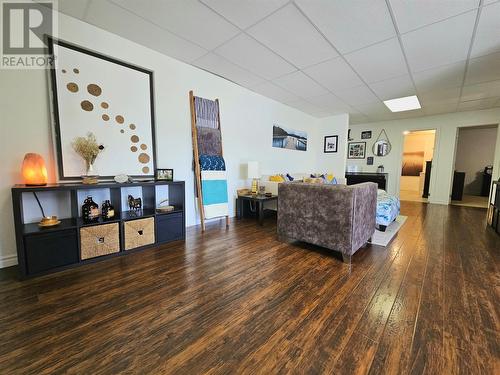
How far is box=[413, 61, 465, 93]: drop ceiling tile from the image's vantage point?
3.10 metres

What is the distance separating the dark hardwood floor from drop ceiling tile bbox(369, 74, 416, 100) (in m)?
2.82

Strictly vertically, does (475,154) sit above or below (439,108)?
below

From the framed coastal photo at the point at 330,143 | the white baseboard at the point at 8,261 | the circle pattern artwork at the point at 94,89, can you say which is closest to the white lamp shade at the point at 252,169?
the circle pattern artwork at the point at 94,89

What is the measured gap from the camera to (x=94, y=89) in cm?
238

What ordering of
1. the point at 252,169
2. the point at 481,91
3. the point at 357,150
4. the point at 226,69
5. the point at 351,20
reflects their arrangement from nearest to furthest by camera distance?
1. the point at 351,20
2. the point at 226,69
3. the point at 252,169
4. the point at 481,91
5. the point at 357,150

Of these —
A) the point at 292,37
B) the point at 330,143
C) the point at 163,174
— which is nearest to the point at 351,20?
the point at 292,37

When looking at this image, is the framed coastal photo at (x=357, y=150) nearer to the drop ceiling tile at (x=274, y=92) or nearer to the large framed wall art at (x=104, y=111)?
the drop ceiling tile at (x=274, y=92)

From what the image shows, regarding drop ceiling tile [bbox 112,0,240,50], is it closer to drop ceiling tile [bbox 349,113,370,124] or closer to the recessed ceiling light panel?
the recessed ceiling light panel

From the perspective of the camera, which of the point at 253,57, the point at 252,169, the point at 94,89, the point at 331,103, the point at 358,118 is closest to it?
the point at 94,89

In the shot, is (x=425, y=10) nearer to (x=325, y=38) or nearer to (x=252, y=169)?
(x=325, y=38)

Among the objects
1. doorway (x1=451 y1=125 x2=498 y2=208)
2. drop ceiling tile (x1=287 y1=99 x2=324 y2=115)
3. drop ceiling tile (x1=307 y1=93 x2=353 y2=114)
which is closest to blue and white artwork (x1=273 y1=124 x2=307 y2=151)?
drop ceiling tile (x1=287 y1=99 x2=324 y2=115)

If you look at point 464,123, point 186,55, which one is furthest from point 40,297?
point 464,123

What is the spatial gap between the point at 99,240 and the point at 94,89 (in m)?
1.68

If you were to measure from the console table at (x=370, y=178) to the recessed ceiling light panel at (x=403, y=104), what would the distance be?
2.00 metres
